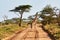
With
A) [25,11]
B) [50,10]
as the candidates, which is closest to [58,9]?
[50,10]

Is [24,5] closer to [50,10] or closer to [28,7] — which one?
[28,7]

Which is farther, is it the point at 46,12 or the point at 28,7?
the point at 46,12

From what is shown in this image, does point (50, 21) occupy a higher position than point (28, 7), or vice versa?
point (28, 7)

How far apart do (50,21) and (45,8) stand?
182 inches

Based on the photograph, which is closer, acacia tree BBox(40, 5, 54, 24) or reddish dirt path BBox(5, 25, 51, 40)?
reddish dirt path BBox(5, 25, 51, 40)

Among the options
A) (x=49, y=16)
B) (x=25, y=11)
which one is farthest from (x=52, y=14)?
(x=25, y=11)

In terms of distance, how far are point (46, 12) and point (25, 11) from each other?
14.8 meters

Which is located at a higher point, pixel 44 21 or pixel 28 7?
pixel 28 7

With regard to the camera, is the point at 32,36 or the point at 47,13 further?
the point at 47,13

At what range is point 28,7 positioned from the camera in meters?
46.9

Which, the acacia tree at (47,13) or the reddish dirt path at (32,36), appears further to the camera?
the acacia tree at (47,13)

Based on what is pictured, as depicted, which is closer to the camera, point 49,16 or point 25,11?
point 25,11

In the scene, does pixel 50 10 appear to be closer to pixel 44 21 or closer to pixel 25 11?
pixel 44 21

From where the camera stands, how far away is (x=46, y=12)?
2408 inches
